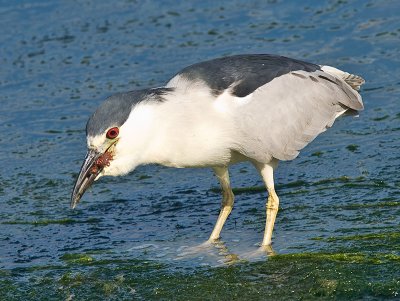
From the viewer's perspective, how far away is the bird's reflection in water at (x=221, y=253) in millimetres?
8000

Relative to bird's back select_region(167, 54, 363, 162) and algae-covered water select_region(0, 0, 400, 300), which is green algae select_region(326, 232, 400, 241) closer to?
algae-covered water select_region(0, 0, 400, 300)

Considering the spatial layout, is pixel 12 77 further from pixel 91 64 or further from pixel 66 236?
pixel 66 236

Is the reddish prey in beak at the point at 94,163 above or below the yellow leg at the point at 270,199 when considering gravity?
above

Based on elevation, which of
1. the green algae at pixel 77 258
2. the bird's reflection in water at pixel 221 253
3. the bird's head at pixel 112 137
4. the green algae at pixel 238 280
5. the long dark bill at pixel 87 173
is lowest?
the bird's reflection in water at pixel 221 253

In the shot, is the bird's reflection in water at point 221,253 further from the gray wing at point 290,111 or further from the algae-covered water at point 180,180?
the gray wing at point 290,111

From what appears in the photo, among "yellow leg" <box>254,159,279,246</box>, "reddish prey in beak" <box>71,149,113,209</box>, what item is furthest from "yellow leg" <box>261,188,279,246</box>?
"reddish prey in beak" <box>71,149,113,209</box>

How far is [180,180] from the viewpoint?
10156 millimetres

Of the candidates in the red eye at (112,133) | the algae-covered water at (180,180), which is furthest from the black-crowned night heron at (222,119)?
the algae-covered water at (180,180)

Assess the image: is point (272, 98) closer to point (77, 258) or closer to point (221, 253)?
point (221, 253)

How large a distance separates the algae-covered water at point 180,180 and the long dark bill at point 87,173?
2.22 feet

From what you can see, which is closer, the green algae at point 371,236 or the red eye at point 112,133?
the red eye at point 112,133

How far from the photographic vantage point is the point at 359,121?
10992 mm

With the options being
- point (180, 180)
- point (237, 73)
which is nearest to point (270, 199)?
point (237, 73)

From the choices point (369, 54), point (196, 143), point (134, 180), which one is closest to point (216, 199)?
point (134, 180)
